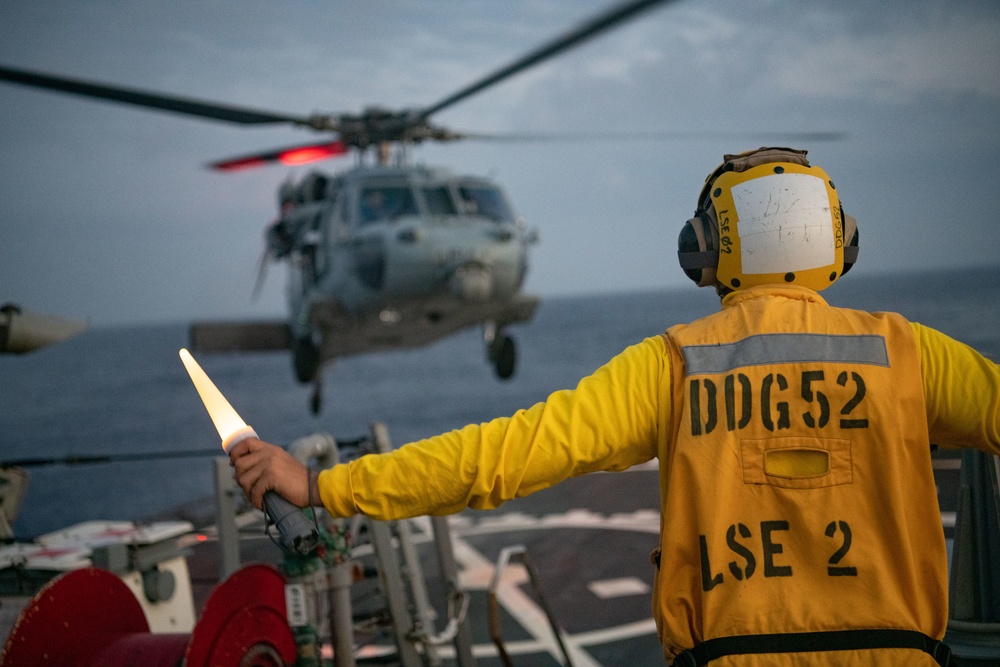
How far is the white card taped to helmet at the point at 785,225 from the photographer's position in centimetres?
238

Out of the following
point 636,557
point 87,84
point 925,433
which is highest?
point 87,84

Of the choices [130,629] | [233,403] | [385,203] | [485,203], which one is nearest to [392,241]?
[385,203]

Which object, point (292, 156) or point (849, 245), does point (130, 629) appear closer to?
point (849, 245)

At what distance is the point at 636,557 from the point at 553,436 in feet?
45.6

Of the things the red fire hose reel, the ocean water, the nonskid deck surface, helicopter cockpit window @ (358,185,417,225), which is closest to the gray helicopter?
helicopter cockpit window @ (358,185,417,225)

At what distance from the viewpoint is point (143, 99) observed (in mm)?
11305

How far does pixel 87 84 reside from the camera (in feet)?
35.6

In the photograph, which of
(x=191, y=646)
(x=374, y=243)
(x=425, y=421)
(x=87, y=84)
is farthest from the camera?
(x=425, y=421)

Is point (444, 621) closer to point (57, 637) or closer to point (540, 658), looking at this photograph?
point (540, 658)

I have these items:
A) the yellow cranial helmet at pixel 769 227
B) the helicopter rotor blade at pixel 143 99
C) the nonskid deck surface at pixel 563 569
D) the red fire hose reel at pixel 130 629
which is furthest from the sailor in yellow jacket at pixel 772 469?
the helicopter rotor blade at pixel 143 99

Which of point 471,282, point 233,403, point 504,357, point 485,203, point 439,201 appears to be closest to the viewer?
point 471,282

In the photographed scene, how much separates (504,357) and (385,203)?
4525 millimetres

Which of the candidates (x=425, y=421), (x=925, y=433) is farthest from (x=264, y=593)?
(x=425, y=421)

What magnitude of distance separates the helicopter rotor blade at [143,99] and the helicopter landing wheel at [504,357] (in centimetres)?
618
